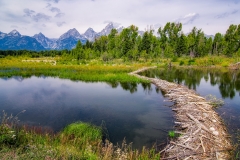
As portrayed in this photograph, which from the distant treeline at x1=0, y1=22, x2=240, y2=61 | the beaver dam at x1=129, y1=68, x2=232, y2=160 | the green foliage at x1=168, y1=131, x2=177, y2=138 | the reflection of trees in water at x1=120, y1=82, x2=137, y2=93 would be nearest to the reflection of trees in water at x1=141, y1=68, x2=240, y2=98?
the reflection of trees in water at x1=120, y1=82, x2=137, y2=93

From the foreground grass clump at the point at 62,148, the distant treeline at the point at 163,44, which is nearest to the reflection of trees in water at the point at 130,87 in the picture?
the foreground grass clump at the point at 62,148

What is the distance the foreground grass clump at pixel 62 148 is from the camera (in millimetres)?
5641

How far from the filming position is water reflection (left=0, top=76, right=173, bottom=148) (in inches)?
397

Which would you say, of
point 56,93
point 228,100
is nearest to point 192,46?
point 228,100

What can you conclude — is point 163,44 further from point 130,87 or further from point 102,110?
point 102,110

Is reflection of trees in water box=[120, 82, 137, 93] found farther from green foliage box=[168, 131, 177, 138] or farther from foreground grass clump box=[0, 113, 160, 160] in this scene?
foreground grass clump box=[0, 113, 160, 160]

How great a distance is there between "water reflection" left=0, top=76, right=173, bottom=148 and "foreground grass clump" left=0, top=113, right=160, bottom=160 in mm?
1371

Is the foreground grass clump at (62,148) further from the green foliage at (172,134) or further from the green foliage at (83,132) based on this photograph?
the green foliage at (172,134)

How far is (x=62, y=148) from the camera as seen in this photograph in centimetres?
645

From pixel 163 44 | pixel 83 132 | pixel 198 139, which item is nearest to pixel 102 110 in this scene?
pixel 83 132

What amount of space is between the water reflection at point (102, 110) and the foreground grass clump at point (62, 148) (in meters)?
1.37

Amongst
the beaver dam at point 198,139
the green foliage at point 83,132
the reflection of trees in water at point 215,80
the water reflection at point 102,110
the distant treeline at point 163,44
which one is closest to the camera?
the beaver dam at point 198,139

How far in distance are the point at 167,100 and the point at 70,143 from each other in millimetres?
11093

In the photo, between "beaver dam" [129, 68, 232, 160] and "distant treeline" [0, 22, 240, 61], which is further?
"distant treeline" [0, 22, 240, 61]
